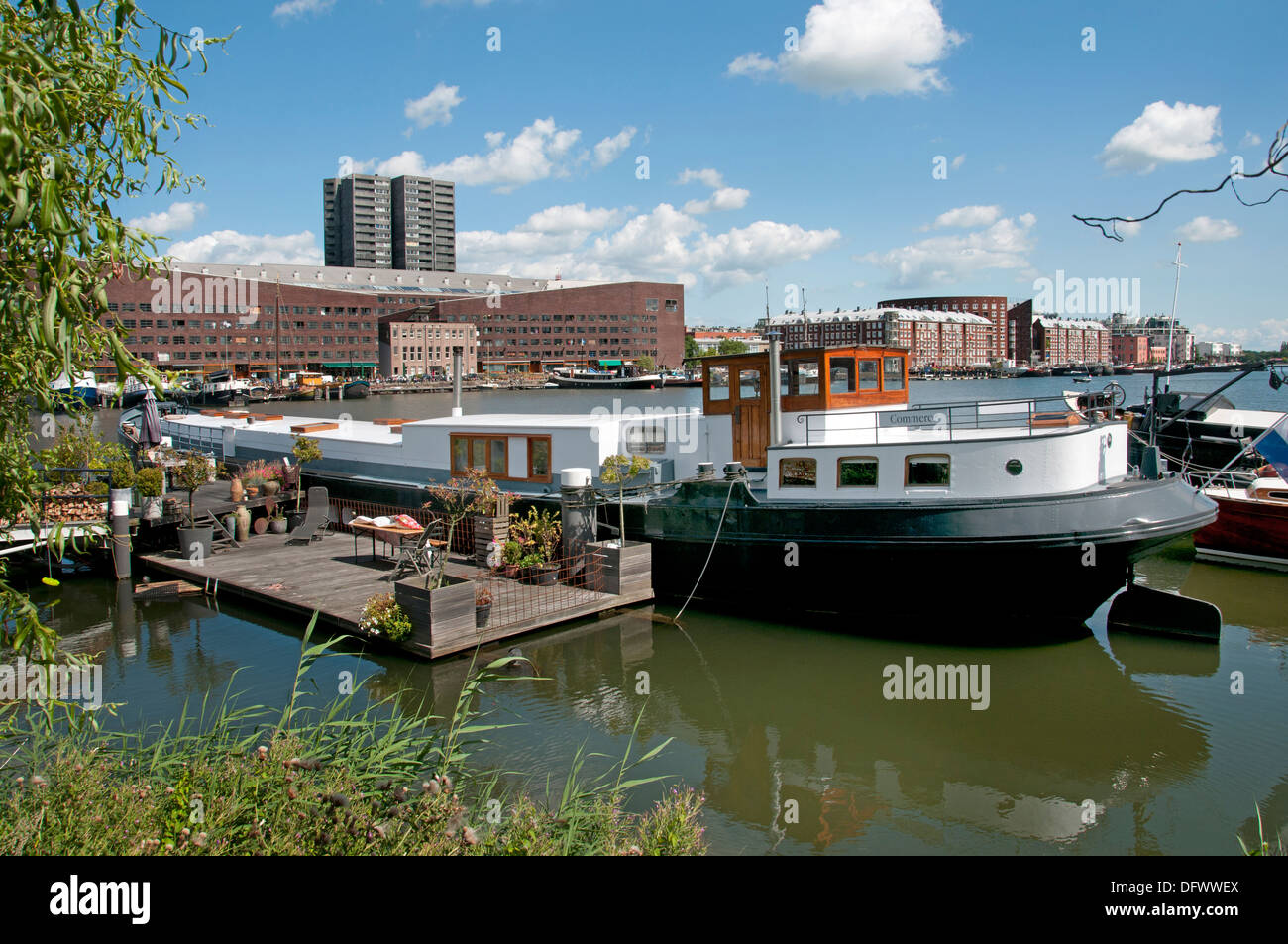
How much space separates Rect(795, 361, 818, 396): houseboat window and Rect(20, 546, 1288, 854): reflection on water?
4.22 meters

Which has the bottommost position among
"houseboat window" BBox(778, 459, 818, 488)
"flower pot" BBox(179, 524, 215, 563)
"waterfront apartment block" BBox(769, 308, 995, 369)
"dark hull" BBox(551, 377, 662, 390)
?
"flower pot" BBox(179, 524, 215, 563)

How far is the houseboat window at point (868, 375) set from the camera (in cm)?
1538

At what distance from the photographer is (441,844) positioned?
5129 mm

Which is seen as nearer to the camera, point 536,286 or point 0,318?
point 0,318

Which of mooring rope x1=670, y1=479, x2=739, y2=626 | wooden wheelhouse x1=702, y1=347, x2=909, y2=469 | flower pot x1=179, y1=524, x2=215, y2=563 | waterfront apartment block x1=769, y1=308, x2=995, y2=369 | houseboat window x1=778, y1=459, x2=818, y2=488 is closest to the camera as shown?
houseboat window x1=778, y1=459, x2=818, y2=488

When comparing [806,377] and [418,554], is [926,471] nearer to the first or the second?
[806,377]

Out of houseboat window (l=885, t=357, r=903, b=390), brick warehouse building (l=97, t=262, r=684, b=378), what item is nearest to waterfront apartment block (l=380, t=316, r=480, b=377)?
brick warehouse building (l=97, t=262, r=684, b=378)

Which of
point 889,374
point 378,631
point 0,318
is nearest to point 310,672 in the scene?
point 378,631

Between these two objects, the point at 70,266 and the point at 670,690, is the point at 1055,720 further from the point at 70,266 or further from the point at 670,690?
the point at 70,266

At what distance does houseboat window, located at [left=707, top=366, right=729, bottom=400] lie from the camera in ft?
52.3

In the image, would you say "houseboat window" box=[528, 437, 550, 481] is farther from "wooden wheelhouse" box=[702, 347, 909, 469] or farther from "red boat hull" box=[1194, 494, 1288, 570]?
"red boat hull" box=[1194, 494, 1288, 570]
